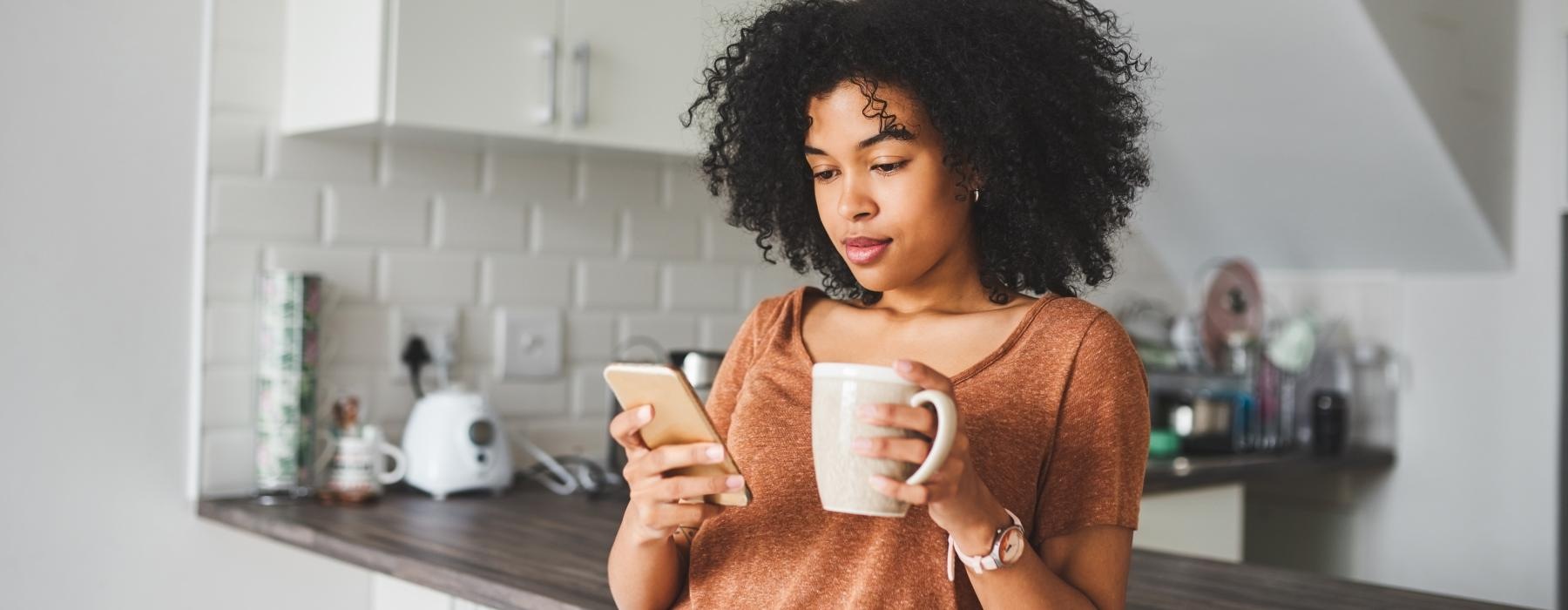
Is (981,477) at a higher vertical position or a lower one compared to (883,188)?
lower

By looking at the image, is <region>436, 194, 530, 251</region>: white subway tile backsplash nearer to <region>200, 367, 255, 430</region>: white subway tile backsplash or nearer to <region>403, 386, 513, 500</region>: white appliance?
<region>403, 386, 513, 500</region>: white appliance

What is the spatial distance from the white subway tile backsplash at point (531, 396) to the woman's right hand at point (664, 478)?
1501 millimetres

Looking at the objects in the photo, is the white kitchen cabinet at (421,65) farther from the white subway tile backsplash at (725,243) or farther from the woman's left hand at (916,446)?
the woman's left hand at (916,446)

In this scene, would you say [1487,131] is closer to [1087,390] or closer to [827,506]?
[1087,390]

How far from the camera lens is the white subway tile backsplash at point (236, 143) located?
2.18m

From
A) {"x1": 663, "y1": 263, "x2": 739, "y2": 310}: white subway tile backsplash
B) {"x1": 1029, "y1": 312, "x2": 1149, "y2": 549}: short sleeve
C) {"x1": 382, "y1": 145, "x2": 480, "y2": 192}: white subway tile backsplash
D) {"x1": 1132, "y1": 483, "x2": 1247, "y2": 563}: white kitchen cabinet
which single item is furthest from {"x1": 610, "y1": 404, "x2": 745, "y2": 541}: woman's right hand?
{"x1": 1132, "y1": 483, "x2": 1247, "y2": 563}: white kitchen cabinet

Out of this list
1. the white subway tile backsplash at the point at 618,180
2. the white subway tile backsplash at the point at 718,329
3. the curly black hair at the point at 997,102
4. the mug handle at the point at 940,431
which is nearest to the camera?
the mug handle at the point at 940,431

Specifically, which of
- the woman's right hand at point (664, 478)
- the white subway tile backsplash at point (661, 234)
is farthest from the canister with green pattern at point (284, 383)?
the woman's right hand at point (664, 478)

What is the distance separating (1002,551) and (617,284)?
1.81 metres

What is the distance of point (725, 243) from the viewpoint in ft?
9.32

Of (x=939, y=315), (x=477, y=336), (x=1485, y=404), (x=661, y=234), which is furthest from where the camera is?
(x=1485, y=404)

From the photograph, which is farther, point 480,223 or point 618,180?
point 618,180

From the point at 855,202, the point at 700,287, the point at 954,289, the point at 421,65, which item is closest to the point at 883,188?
the point at 855,202

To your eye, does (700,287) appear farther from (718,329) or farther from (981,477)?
(981,477)
